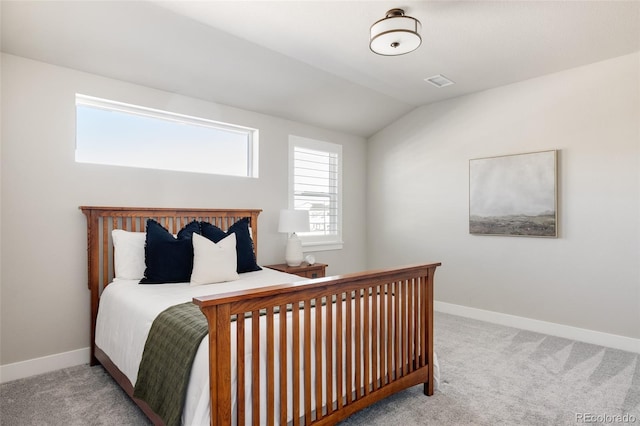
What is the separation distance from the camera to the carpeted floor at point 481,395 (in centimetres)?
211

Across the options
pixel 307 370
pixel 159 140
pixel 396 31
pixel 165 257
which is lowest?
pixel 307 370

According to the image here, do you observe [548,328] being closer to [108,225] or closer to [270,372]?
[270,372]

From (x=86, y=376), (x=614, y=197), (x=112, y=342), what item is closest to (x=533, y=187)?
(x=614, y=197)

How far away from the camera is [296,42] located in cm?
301

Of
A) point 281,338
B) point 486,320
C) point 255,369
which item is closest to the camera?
point 255,369

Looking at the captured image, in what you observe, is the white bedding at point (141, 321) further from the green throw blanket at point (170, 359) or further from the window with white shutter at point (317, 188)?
the window with white shutter at point (317, 188)

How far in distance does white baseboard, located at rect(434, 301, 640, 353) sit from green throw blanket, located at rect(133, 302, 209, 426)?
11.0 ft

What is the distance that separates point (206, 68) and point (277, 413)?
2.76 m

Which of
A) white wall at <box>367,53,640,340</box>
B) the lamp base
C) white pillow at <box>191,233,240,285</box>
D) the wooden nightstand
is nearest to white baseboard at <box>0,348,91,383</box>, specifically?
white pillow at <box>191,233,240,285</box>

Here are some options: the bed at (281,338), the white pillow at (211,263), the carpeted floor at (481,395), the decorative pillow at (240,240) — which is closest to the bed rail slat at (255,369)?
the bed at (281,338)

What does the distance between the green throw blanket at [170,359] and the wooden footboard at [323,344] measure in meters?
0.20

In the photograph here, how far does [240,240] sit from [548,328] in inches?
124

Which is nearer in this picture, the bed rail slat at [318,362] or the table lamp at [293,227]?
the bed rail slat at [318,362]

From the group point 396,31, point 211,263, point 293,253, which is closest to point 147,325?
point 211,263
